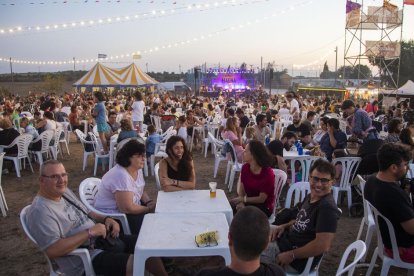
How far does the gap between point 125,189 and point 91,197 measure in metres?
0.62

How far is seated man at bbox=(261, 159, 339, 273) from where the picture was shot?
2.52m

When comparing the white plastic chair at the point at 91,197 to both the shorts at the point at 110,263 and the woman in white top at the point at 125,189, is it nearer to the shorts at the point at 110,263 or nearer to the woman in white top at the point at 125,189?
the woman in white top at the point at 125,189

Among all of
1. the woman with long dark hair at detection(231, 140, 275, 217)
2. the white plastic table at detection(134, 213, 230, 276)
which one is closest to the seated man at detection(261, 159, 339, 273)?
the white plastic table at detection(134, 213, 230, 276)

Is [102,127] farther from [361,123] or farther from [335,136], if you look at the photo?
[361,123]

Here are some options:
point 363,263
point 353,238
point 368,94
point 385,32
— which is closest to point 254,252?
point 363,263

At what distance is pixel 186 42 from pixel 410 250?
63.9ft

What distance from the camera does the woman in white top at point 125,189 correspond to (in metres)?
3.36

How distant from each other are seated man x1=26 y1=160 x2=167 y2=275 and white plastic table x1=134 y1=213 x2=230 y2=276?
227 millimetres

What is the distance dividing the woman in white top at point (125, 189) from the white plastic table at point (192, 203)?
22cm

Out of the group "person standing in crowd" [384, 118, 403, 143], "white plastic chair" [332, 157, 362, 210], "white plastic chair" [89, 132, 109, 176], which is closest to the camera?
"white plastic chair" [332, 157, 362, 210]

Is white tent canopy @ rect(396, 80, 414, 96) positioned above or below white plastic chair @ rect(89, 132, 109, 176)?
above

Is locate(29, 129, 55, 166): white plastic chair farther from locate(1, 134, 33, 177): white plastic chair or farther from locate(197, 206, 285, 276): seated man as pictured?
locate(197, 206, 285, 276): seated man

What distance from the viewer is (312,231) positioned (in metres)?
2.66

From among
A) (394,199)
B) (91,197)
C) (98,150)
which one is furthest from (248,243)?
(98,150)
